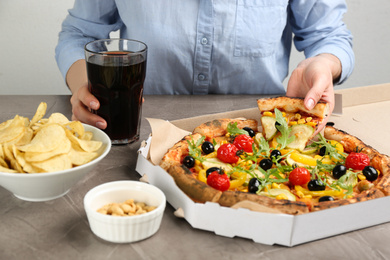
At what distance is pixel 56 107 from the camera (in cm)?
182

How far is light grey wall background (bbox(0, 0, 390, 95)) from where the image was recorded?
3.45 meters

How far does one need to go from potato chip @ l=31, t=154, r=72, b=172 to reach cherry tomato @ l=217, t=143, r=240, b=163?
42cm

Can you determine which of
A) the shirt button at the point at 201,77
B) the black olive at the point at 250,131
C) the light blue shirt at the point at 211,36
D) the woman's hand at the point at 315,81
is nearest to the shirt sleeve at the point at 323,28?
the light blue shirt at the point at 211,36

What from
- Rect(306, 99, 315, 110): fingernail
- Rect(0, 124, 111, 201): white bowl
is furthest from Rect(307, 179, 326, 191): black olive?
Rect(0, 124, 111, 201): white bowl

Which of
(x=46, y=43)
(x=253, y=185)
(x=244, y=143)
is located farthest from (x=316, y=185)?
(x=46, y=43)

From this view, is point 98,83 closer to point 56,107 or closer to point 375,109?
point 56,107

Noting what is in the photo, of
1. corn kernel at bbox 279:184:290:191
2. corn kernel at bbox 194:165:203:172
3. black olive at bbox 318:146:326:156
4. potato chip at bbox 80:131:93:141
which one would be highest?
potato chip at bbox 80:131:93:141

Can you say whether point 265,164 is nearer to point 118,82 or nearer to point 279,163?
point 279,163

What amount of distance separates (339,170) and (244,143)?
28 centimetres

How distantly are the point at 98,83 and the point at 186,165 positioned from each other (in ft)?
1.22

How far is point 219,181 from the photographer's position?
115 centimetres

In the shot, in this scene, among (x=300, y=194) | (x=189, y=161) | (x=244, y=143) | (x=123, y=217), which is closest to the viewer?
(x=123, y=217)

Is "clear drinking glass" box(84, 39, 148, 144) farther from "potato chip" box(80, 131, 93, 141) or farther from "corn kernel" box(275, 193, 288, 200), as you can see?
"corn kernel" box(275, 193, 288, 200)

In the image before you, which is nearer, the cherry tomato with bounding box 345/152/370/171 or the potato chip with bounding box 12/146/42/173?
the potato chip with bounding box 12/146/42/173
